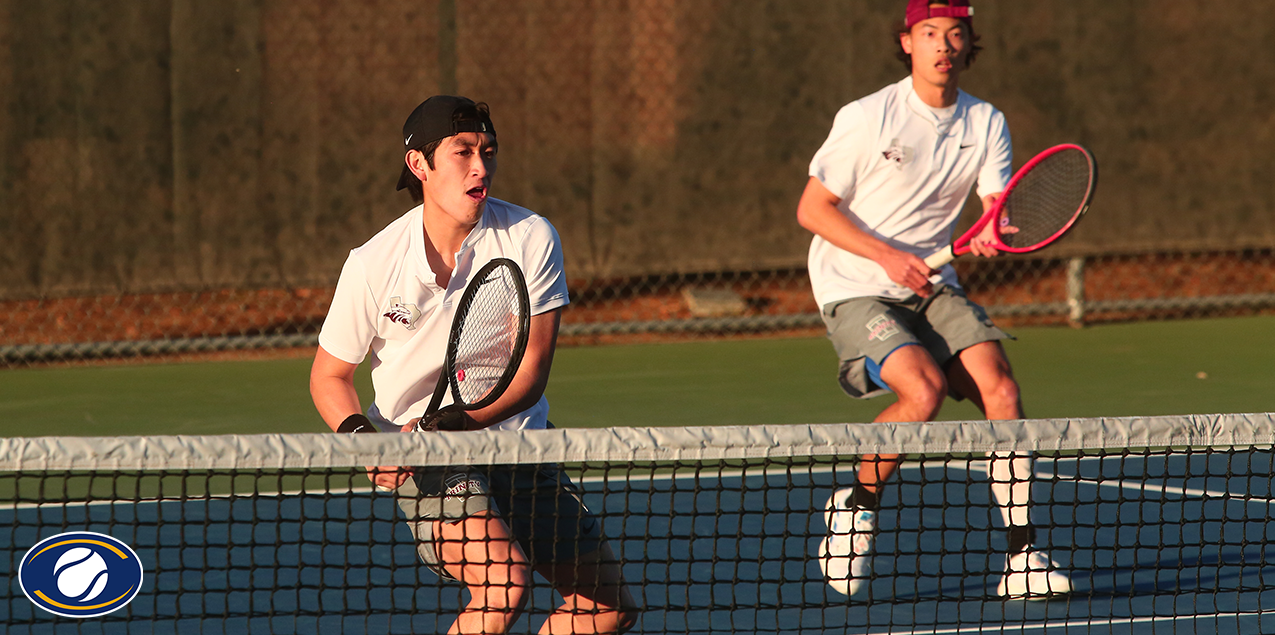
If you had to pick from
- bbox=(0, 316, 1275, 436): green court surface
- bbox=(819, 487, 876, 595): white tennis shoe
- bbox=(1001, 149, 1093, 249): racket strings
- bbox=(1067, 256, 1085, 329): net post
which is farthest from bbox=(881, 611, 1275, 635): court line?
bbox=(1067, 256, 1085, 329): net post

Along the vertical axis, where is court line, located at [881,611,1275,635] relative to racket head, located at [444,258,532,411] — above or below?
below

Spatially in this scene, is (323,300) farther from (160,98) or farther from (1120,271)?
(1120,271)

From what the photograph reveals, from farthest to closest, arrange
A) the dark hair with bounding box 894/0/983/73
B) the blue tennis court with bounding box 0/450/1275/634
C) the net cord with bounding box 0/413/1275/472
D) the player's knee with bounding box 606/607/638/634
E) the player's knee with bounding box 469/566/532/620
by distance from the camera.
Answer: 1. the dark hair with bounding box 894/0/983/73
2. the blue tennis court with bounding box 0/450/1275/634
3. the player's knee with bounding box 606/607/638/634
4. the player's knee with bounding box 469/566/532/620
5. the net cord with bounding box 0/413/1275/472

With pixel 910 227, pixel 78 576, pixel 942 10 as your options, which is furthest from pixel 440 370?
pixel 942 10

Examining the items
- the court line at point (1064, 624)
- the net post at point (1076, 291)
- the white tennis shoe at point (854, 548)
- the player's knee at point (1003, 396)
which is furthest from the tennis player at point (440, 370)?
the net post at point (1076, 291)

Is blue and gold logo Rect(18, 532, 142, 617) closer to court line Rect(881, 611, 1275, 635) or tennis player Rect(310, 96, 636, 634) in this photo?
tennis player Rect(310, 96, 636, 634)

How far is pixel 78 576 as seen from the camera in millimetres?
3480

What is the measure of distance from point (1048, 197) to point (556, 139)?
361cm

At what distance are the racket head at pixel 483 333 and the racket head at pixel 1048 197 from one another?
78.2 inches

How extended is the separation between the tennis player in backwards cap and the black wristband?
166 cm

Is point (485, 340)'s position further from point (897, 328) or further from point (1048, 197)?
point (1048, 197)

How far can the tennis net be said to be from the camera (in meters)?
2.64

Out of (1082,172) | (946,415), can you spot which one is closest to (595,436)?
(1082,172)

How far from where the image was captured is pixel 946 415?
6.16 metres
